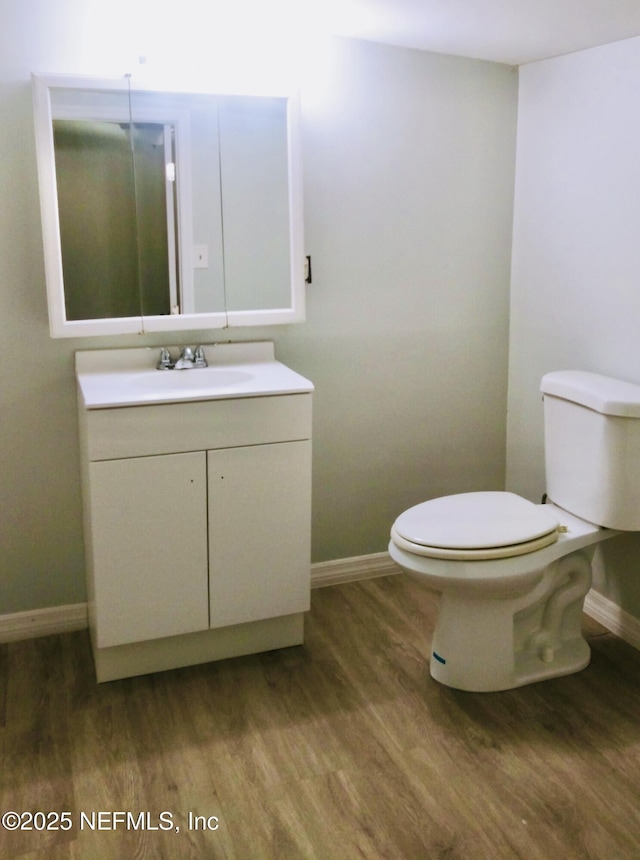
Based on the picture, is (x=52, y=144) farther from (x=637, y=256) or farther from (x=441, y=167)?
(x=637, y=256)

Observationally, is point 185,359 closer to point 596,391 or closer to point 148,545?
point 148,545

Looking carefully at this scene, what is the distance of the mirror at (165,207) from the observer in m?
2.41

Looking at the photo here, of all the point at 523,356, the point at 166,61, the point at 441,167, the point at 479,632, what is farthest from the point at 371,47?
the point at 479,632

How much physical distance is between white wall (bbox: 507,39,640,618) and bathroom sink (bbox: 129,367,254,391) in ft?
3.40

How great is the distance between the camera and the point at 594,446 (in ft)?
7.85


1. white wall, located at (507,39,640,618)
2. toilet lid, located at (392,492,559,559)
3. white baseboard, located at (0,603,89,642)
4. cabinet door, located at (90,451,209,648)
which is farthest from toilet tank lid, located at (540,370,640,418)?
white baseboard, located at (0,603,89,642)

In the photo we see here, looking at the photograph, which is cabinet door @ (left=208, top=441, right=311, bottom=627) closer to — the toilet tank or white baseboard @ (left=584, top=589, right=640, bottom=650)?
the toilet tank

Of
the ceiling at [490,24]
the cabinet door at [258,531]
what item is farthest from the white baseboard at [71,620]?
the ceiling at [490,24]

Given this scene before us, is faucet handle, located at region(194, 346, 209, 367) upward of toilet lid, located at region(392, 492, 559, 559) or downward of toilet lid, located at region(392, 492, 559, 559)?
upward

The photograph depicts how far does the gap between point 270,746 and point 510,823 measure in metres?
0.61

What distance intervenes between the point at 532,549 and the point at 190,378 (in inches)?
43.5

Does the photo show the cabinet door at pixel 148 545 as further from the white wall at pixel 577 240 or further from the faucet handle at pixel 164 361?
the white wall at pixel 577 240

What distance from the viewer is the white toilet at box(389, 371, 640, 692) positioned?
2238 millimetres

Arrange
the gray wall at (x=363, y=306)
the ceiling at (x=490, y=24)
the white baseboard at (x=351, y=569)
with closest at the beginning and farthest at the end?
the ceiling at (x=490, y=24) → the gray wall at (x=363, y=306) → the white baseboard at (x=351, y=569)
